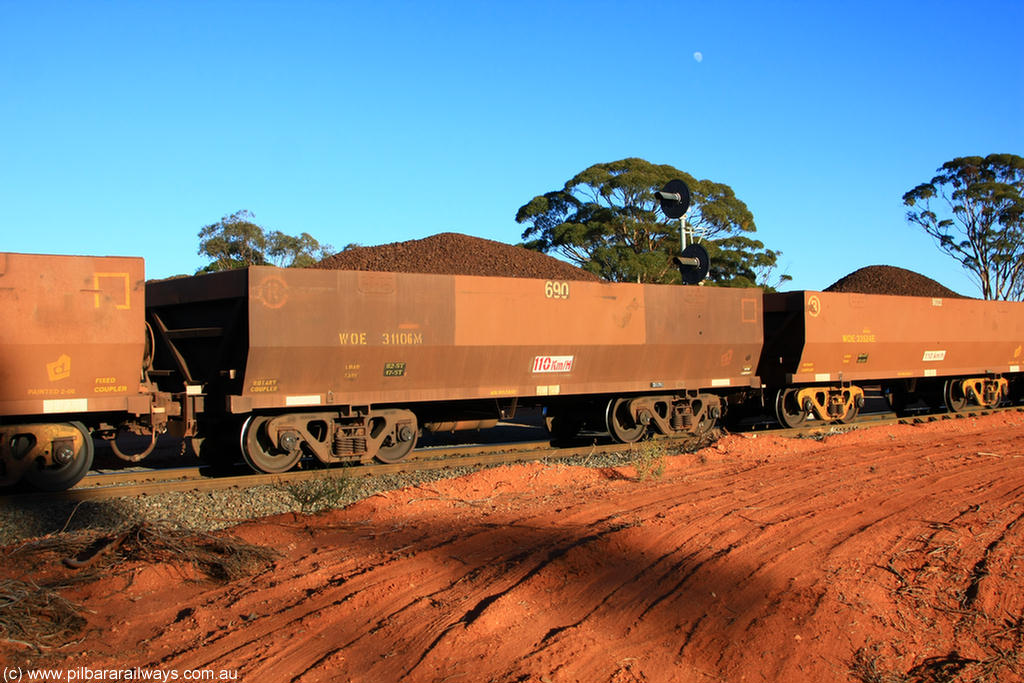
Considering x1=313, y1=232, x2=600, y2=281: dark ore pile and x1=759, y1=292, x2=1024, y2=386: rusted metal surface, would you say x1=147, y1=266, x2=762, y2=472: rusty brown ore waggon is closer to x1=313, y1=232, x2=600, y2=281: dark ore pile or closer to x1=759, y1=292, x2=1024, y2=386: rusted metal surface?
x1=759, y1=292, x2=1024, y2=386: rusted metal surface

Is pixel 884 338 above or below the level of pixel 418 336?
above

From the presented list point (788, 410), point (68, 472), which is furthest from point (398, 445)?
point (788, 410)

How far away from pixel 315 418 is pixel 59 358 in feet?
10.8

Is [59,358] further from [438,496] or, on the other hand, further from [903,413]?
[903,413]

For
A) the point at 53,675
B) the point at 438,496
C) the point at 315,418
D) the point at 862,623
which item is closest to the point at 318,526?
the point at 438,496

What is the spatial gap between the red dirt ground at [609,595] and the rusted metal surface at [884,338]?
755 cm

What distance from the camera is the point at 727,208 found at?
45.6 meters

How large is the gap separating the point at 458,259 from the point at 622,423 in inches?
835

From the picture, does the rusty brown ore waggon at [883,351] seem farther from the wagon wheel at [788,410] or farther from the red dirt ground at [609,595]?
the red dirt ground at [609,595]

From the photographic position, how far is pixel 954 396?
20.2 m

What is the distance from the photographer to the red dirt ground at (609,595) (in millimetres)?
4461

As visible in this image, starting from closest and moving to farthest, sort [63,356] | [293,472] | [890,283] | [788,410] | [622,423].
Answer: [63,356] < [293,472] < [622,423] < [788,410] < [890,283]

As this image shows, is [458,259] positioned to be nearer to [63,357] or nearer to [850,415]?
[850,415]

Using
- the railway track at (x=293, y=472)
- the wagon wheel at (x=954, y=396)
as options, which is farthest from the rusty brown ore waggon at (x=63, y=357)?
the wagon wheel at (x=954, y=396)
